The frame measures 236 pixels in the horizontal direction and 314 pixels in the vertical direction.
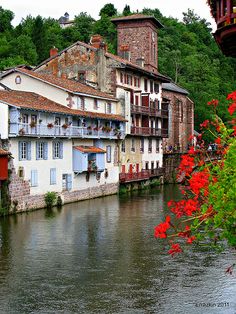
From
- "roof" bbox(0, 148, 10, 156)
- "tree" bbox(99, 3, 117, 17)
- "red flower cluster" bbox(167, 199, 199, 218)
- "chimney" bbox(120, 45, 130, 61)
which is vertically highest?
"tree" bbox(99, 3, 117, 17)

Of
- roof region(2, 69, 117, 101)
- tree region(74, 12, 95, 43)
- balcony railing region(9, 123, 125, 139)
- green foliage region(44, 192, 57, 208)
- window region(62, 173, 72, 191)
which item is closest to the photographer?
balcony railing region(9, 123, 125, 139)

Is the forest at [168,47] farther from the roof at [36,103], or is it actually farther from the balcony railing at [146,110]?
the roof at [36,103]

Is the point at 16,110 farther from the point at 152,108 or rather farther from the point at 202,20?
the point at 202,20

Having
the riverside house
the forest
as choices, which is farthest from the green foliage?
the forest

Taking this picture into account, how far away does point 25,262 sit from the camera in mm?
25359

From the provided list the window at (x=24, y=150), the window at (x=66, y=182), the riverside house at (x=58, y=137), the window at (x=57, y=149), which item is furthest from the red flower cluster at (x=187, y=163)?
the window at (x=66, y=182)

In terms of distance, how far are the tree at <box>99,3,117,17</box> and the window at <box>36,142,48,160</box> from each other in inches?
3350

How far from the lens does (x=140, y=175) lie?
6147 cm

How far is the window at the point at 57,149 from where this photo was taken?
152 feet

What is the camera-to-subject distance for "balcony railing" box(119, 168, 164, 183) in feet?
189

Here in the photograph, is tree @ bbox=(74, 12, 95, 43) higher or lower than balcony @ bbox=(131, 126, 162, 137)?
higher

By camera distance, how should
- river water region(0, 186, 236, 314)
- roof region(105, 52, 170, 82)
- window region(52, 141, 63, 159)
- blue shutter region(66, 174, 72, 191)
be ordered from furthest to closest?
1. roof region(105, 52, 170, 82)
2. blue shutter region(66, 174, 72, 191)
3. window region(52, 141, 63, 159)
4. river water region(0, 186, 236, 314)

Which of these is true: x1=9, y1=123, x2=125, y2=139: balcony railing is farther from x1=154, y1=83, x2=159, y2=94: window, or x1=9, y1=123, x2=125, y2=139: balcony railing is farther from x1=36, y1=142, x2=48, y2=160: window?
x1=154, y1=83, x2=159, y2=94: window

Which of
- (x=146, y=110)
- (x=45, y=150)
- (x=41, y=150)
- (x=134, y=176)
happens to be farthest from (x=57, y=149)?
(x=146, y=110)
